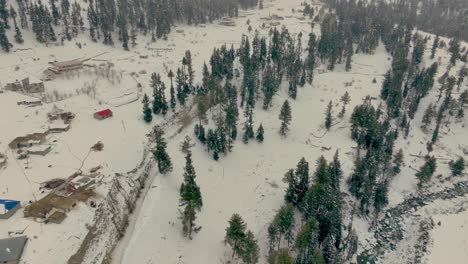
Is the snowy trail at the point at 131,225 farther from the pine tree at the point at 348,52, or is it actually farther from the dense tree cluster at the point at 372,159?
the pine tree at the point at 348,52

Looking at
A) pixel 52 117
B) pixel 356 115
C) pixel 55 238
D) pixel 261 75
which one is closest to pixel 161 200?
pixel 55 238

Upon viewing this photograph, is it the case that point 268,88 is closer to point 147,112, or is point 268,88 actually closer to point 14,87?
point 147,112

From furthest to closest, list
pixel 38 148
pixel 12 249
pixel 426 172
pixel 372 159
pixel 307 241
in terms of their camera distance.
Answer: pixel 426 172 → pixel 372 159 → pixel 38 148 → pixel 307 241 → pixel 12 249

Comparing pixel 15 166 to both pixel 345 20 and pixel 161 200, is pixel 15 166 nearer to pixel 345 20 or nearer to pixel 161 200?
pixel 161 200

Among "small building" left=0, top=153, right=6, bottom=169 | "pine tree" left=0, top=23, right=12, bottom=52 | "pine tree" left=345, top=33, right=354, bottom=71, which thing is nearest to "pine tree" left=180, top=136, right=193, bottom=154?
"small building" left=0, top=153, right=6, bottom=169

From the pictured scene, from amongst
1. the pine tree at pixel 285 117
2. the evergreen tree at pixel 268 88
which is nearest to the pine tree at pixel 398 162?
the pine tree at pixel 285 117

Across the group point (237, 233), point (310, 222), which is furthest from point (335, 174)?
point (237, 233)
